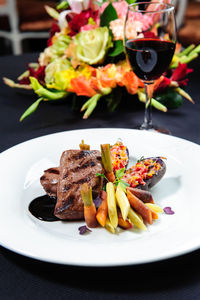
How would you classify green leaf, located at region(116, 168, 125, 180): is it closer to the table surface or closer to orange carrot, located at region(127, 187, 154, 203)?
orange carrot, located at region(127, 187, 154, 203)

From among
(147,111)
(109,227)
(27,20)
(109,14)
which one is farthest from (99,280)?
(27,20)

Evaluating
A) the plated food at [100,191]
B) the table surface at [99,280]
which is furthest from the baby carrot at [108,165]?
the table surface at [99,280]

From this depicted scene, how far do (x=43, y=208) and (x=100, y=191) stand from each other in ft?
0.49

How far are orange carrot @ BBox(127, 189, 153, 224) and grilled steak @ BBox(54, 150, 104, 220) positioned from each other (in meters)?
0.09

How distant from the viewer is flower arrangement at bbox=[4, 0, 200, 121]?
4.85ft

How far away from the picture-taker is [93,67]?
1.59m

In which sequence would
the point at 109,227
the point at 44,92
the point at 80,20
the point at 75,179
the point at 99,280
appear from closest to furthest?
the point at 99,280, the point at 109,227, the point at 75,179, the point at 44,92, the point at 80,20

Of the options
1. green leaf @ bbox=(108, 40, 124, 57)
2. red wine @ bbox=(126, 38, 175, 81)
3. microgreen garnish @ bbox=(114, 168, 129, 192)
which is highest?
red wine @ bbox=(126, 38, 175, 81)

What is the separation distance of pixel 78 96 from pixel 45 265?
3.25 feet

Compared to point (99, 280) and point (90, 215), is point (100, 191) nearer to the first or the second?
point (90, 215)

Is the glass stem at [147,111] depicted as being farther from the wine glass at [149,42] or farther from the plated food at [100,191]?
the plated food at [100,191]

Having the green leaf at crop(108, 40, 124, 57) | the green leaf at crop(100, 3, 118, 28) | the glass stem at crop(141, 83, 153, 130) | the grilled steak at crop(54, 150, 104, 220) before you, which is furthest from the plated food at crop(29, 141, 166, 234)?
the green leaf at crop(100, 3, 118, 28)

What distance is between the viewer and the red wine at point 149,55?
1.29m

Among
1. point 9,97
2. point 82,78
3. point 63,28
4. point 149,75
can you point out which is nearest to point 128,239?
point 149,75
